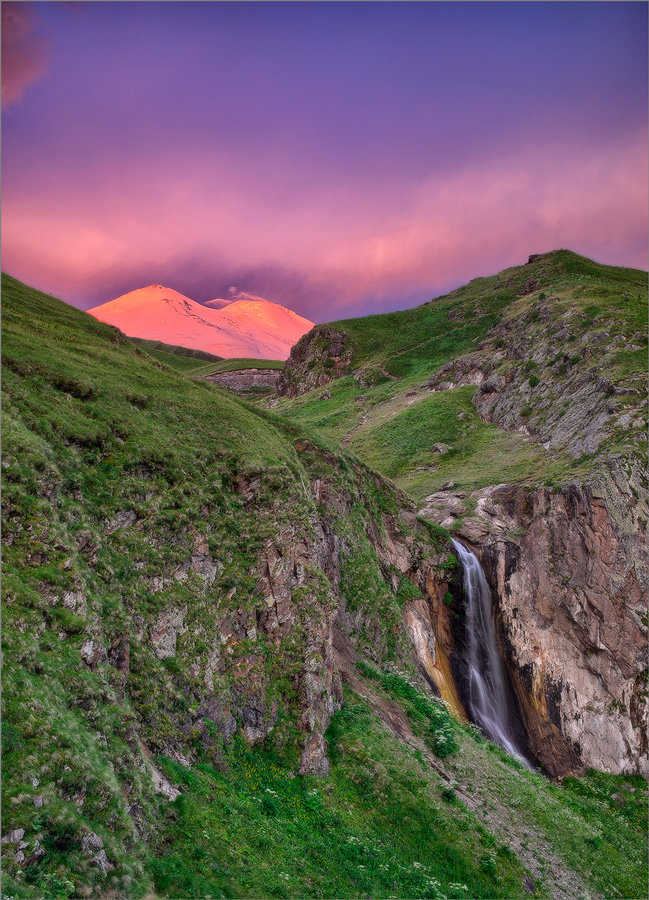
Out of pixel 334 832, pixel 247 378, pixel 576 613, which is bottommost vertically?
pixel 334 832

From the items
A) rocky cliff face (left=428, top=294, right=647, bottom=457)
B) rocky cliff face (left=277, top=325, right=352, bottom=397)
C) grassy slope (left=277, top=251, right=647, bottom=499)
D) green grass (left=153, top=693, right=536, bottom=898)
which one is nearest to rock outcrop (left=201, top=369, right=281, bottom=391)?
rocky cliff face (left=277, top=325, right=352, bottom=397)

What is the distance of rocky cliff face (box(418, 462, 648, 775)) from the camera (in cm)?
3631

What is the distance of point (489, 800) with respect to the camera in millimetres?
21531

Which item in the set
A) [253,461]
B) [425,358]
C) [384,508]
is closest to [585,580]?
[384,508]

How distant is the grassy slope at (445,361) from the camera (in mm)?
54969

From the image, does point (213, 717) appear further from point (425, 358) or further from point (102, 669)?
point (425, 358)

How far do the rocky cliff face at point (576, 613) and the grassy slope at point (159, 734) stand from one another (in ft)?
27.4

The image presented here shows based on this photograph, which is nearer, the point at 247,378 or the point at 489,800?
the point at 489,800

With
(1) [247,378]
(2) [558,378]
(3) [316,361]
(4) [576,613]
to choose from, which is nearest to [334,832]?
(4) [576,613]

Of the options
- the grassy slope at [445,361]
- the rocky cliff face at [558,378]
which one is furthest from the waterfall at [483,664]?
the rocky cliff face at [558,378]

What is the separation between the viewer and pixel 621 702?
121 ft

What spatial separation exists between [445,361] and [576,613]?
6352cm

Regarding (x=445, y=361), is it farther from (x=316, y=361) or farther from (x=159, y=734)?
(x=159, y=734)

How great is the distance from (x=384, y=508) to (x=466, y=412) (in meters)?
35.2
